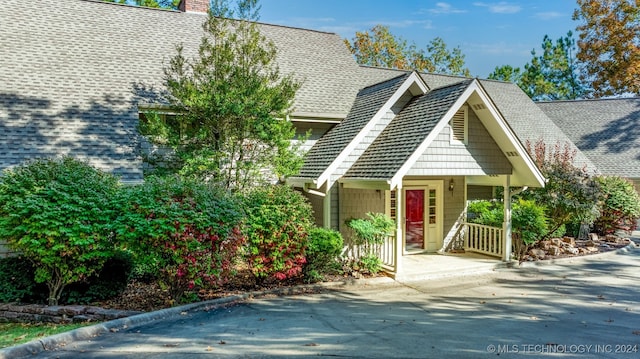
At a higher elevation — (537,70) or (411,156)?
Answer: (537,70)

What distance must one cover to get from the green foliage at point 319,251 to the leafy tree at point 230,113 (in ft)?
7.34

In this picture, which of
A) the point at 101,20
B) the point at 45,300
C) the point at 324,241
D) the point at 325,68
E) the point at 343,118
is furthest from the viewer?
the point at 325,68

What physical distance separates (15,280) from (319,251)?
6.20 metres

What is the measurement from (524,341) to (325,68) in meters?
12.5

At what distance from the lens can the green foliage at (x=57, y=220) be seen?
796 centimetres

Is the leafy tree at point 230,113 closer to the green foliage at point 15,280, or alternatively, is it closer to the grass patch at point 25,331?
the green foliage at point 15,280

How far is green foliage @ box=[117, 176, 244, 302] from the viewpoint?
321 inches

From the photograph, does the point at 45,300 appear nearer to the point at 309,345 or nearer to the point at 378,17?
the point at 309,345

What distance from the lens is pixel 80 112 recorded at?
12.2 m

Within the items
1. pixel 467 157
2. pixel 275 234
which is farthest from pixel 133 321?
pixel 467 157

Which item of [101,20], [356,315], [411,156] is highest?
[101,20]

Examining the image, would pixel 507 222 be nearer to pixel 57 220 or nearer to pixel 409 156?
pixel 409 156

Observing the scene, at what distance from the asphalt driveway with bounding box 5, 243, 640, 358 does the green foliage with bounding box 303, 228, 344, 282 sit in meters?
0.72

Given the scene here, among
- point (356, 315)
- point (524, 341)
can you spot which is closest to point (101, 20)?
point (356, 315)
